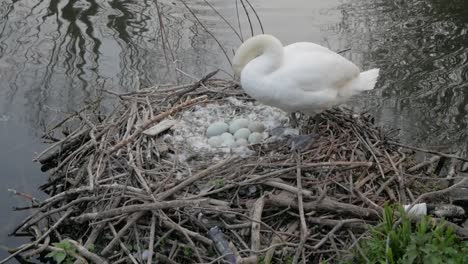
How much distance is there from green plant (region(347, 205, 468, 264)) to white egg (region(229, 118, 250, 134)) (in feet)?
5.40

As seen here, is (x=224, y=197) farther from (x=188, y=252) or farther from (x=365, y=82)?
(x=365, y=82)

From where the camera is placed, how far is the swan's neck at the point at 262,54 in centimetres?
500

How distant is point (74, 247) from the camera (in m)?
4.50

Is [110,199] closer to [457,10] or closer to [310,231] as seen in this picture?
[310,231]

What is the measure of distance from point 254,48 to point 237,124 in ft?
2.14

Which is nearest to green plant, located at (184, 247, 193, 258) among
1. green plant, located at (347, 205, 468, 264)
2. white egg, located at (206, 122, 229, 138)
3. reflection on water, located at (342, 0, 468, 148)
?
green plant, located at (347, 205, 468, 264)

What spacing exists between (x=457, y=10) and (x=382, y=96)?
263cm

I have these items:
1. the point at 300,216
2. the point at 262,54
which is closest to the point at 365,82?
the point at 262,54

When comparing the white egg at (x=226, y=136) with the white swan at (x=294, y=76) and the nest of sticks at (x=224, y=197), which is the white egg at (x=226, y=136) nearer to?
the nest of sticks at (x=224, y=197)

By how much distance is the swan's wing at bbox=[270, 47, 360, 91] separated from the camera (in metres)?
4.94

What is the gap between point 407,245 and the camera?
383 cm

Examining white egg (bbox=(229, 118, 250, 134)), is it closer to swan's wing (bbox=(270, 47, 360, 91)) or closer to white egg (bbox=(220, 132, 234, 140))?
white egg (bbox=(220, 132, 234, 140))

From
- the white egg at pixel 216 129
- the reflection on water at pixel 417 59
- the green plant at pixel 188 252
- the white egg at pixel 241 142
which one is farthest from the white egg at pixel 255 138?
the reflection on water at pixel 417 59

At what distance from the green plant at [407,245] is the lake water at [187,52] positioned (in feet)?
9.71
